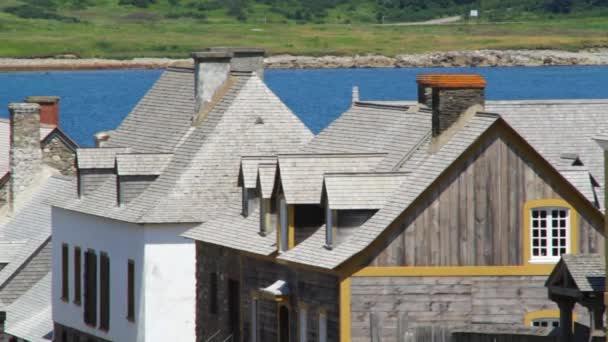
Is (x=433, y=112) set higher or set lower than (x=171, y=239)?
higher

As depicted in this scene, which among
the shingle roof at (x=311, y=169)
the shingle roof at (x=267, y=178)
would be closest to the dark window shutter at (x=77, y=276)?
the shingle roof at (x=267, y=178)

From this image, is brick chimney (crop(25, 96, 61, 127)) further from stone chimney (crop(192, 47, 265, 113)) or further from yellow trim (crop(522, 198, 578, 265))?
yellow trim (crop(522, 198, 578, 265))

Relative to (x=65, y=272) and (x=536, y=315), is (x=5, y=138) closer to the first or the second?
(x=65, y=272)

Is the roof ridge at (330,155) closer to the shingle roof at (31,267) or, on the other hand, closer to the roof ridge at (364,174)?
the roof ridge at (364,174)

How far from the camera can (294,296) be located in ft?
121

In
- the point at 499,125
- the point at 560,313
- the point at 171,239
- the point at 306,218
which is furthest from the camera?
the point at 171,239

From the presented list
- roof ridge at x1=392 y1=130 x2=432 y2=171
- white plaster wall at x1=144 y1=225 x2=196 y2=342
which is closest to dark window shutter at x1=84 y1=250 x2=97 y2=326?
white plaster wall at x1=144 y1=225 x2=196 y2=342

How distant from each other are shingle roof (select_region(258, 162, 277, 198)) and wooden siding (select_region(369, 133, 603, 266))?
478cm

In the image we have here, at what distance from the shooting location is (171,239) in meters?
44.9

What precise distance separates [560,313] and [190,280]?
47.1ft

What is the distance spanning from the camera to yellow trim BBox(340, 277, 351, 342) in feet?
112

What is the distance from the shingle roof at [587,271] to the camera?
3059 cm

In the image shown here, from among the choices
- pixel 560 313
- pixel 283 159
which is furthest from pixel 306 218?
pixel 560 313

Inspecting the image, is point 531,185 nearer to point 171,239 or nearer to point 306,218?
point 306,218
